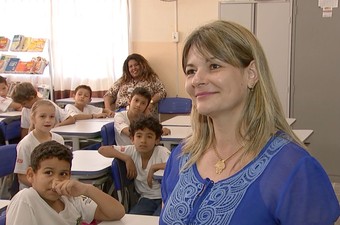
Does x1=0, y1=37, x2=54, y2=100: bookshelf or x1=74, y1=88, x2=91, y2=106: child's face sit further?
x1=0, y1=37, x2=54, y2=100: bookshelf

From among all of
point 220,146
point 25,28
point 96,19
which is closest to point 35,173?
point 220,146

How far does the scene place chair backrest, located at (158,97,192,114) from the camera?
5.69m

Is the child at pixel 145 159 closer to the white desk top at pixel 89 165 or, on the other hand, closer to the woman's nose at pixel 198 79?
the white desk top at pixel 89 165

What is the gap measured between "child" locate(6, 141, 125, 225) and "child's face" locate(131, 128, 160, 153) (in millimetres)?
1082

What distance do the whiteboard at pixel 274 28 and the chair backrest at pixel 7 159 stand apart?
3213 mm

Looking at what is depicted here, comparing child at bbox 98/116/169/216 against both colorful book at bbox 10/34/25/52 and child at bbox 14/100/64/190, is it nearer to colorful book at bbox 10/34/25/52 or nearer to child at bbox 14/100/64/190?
child at bbox 14/100/64/190

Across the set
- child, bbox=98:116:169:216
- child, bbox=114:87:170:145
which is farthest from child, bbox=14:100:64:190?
child, bbox=114:87:170:145

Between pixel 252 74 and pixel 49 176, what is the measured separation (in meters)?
1.24

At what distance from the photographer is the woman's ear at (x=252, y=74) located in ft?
3.82

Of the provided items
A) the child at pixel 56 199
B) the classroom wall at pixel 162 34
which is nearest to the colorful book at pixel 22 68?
the classroom wall at pixel 162 34

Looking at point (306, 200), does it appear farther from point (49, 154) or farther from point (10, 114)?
point (10, 114)

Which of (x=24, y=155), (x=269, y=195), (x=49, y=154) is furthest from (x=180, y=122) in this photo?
(x=269, y=195)

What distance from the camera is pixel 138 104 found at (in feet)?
14.0

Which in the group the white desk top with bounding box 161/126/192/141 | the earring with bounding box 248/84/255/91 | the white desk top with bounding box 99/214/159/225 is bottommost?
the white desk top with bounding box 161/126/192/141
